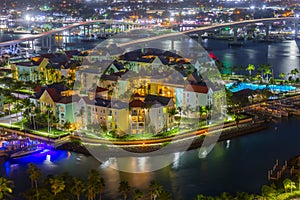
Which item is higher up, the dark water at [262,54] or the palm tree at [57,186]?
the dark water at [262,54]

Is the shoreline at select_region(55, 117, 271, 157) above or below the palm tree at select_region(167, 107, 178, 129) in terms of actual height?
below

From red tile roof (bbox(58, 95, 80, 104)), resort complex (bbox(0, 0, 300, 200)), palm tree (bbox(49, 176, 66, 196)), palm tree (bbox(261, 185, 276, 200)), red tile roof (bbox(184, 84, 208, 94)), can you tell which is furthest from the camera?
red tile roof (bbox(184, 84, 208, 94))

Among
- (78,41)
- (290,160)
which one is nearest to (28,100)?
(290,160)

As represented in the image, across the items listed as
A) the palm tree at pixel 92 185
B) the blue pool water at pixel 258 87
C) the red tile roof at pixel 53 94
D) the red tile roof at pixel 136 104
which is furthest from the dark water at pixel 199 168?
the blue pool water at pixel 258 87

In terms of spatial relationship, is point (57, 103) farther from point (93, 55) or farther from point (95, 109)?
point (93, 55)

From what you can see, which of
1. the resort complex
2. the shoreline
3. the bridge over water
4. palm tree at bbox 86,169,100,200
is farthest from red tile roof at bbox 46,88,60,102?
the bridge over water

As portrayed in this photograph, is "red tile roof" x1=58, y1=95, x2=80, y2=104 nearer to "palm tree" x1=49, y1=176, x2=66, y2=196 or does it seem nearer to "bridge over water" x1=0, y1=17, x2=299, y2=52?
"palm tree" x1=49, y1=176, x2=66, y2=196

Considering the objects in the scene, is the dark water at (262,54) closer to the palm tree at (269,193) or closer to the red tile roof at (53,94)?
the red tile roof at (53,94)

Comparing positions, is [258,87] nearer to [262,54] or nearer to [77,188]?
[77,188]
